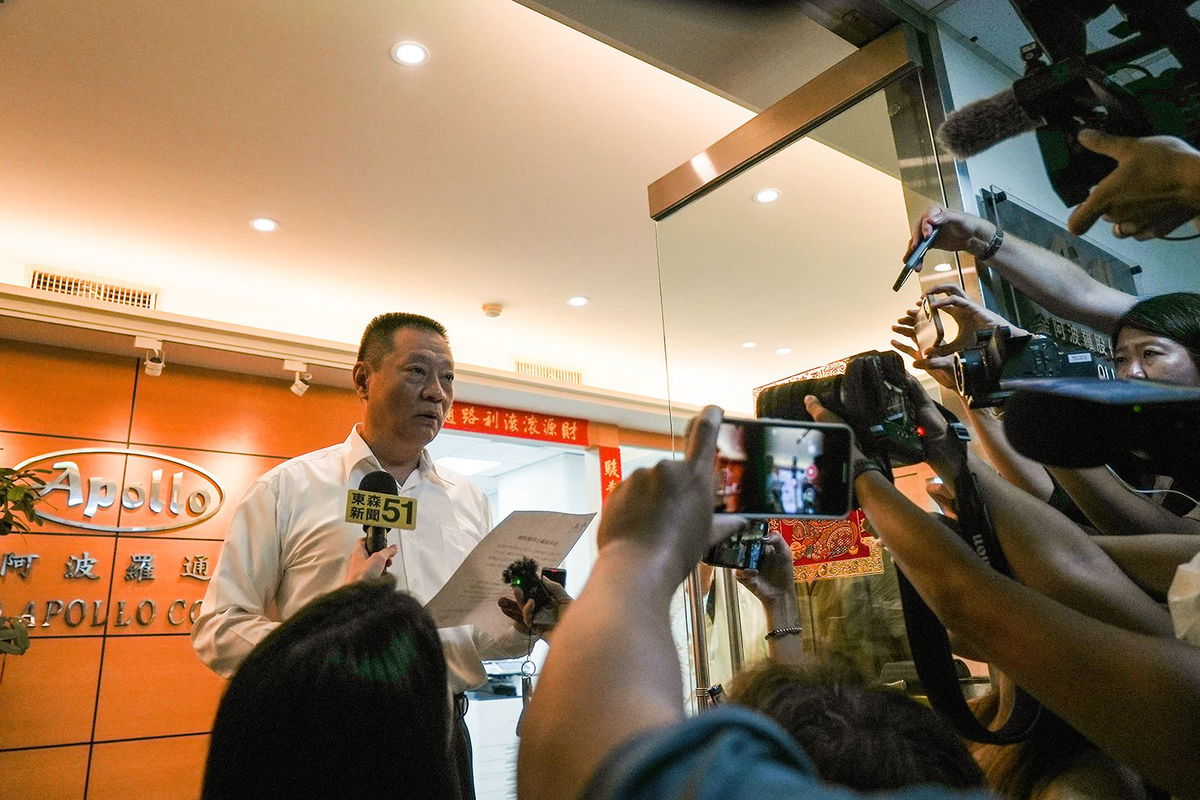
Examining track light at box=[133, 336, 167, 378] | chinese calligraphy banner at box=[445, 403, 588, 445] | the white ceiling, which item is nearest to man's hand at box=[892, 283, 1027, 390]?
the white ceiling

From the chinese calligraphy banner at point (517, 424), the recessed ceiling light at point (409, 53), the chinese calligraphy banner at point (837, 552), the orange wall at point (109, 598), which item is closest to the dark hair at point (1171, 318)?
the chinese calligraphy banner at point (837, 552)

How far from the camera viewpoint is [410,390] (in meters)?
1.87

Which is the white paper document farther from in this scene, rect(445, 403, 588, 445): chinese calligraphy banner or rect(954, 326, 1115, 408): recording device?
rect(445, 403, 588, 445): chinese calligraphy banner

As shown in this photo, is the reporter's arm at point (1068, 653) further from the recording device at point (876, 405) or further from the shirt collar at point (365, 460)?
the shirt collar at point (365, 460)

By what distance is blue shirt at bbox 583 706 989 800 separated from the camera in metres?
0.24

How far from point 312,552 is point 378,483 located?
0.79 ft

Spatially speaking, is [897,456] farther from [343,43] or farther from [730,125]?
[730,125]

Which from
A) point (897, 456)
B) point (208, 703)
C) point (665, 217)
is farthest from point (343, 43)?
point (208, 703)

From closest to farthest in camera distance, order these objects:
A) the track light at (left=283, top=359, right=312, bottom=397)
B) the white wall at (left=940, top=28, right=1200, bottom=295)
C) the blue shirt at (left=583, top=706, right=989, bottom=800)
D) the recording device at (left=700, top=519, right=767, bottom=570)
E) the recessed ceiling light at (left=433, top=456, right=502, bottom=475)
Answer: the blue shirt at (left=583, top=706, right=989, bottom=800) → the recording device at (left=700, top=519, right=767, bottom=570) → the white wall at (left=940, top=28, right=1200, bottom=295) → the track light at (left=283, top=359, right=312, bottom=397) → the recessed ceiling light at (left=433, top=456, right=502, bottom=475)

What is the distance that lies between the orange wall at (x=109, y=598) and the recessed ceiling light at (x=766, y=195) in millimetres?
3310

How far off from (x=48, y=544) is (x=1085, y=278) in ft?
14.4

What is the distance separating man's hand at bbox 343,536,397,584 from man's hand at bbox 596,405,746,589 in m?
1.12

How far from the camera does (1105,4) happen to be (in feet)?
2.78

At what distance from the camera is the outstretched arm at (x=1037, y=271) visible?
0.94 m
